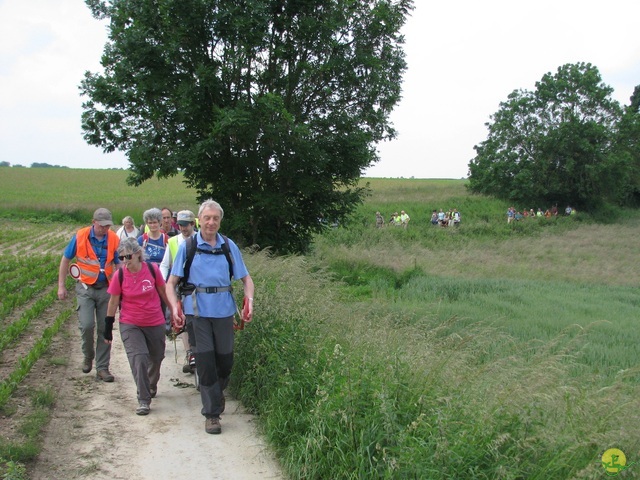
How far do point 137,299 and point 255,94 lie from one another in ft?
36.8

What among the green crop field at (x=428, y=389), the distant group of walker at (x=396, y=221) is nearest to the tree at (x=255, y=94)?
the green crop field at (x=428, y=389)

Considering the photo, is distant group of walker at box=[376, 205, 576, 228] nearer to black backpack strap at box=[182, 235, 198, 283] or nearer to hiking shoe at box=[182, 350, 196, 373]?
hiking shoe at box=[182, 350, 196, 373]

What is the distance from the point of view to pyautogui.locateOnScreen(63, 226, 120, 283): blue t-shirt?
7328 mm

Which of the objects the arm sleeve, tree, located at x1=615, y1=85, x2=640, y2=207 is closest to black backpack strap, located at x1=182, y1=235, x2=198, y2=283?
the arm sleeve

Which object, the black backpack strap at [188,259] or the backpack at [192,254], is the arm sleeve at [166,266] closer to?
the backpack at [192,254]

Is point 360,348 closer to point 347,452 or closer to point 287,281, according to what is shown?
point 347,452

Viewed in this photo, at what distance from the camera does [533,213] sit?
1957 inches

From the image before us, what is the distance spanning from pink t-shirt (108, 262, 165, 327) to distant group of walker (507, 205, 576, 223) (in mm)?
42024

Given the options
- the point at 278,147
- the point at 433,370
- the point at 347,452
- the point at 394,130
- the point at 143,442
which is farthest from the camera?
the point at 394,130

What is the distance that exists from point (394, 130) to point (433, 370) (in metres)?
15.0

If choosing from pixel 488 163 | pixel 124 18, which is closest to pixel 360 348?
pixel 124 18

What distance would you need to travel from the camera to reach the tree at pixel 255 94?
52.4ft

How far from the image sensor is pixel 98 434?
5375 mm

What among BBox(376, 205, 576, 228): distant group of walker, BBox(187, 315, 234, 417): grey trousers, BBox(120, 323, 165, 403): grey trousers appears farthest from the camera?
BBox(376, 205, 576, 228): distant group of walker
